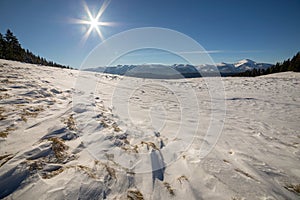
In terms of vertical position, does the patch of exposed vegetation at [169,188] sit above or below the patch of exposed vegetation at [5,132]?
below

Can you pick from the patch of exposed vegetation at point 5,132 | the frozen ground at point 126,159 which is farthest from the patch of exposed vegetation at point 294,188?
the patch of exposed vegetation at point 5,132

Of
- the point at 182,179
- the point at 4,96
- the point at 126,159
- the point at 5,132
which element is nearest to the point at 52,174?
the point at 126,159

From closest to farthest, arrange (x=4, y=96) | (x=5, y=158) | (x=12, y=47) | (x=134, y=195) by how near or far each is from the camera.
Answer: (x=134, y=195), (x=5, y=158), (x=4, y=96), (x=12, y=47)

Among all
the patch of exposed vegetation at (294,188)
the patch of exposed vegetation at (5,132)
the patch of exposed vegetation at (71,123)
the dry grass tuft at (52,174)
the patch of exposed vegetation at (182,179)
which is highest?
the patch of exposed vegetation at (5,132)

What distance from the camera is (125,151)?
10.9ft

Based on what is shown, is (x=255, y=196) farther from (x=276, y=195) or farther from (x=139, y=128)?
(x=139, y=128)

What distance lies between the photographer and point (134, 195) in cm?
233

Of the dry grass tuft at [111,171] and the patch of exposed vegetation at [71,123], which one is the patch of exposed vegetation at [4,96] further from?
the dry grass tuft at [111,171]

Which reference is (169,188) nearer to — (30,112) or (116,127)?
(116,127)

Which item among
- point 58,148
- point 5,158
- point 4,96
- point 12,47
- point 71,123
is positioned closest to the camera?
point 5,158

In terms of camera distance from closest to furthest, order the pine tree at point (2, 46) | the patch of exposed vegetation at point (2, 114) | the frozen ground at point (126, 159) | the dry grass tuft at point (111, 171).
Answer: the frozen ground at point (126, 159) → the dry grass tuft at point (111, 171) → the patch of exposed vegetation at point (2, 114) → the pine tree at point (2, 46)

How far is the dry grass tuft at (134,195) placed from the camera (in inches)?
89.7

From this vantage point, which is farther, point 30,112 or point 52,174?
point 30,112

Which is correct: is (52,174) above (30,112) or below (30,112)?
below
